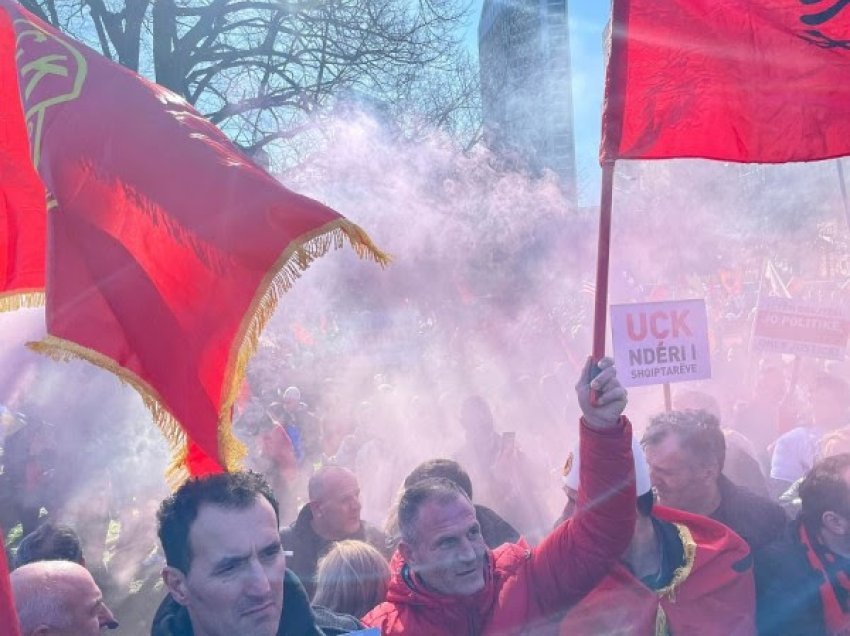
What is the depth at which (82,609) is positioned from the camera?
2.64 meters

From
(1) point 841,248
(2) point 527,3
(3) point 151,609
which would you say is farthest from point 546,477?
(2) point 527,3

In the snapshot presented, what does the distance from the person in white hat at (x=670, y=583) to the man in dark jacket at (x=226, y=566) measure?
89 cm

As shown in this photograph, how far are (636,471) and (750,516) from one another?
85 centimetres

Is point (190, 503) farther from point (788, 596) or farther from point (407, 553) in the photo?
point (788, 596)

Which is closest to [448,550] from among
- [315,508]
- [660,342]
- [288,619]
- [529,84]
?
[288,619]

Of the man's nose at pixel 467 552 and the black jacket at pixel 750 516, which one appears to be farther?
the black jacket at pixel 750 516

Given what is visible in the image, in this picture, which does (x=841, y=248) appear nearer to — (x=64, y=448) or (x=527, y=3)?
(x=64, y=448)

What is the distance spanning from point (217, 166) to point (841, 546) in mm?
2544

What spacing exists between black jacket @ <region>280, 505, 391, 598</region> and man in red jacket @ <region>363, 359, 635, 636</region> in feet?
4.99

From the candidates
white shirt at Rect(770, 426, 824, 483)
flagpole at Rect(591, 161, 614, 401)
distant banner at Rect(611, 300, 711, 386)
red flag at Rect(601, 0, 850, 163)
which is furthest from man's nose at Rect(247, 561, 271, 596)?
white shirt at Rect(770, 426, 824, 483)

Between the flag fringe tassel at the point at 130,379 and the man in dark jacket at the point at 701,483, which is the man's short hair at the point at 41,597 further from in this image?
the man in dark jacket at the point at 701,483

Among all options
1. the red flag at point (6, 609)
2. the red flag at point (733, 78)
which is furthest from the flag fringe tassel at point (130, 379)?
the red flag at point (733, 78)

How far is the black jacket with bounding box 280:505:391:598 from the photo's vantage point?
4.42 meters

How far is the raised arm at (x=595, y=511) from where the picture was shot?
251 centimetres
